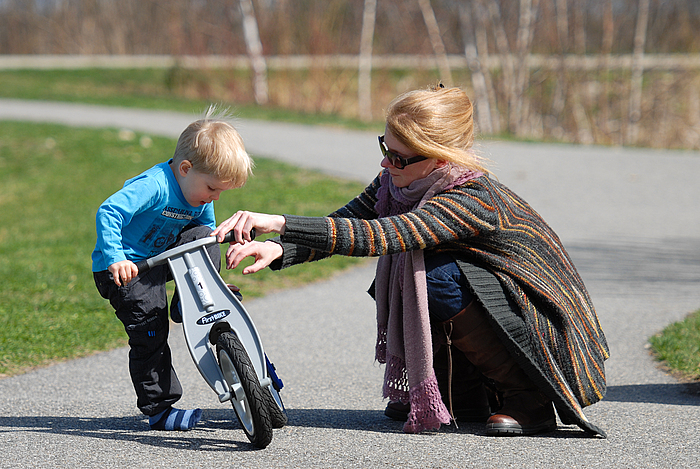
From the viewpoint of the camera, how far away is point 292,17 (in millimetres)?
18922

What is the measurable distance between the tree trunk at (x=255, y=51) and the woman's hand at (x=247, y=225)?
16.1m

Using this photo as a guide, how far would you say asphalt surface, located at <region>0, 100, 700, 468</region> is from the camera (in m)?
2.69

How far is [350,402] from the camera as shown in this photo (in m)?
3.39

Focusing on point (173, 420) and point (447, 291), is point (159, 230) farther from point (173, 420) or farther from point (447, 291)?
point (447, 291)

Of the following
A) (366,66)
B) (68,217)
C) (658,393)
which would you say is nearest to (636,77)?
(366,66)

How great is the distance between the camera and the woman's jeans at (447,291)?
2.79 m

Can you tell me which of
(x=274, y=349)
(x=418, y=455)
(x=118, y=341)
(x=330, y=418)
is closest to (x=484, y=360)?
(x=418, y=455)

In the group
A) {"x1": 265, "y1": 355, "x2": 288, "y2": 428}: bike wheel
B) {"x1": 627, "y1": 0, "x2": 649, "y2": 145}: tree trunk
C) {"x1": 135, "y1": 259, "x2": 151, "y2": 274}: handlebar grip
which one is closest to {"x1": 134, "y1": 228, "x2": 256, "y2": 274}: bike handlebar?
{"x1": 135, "y1": 259, "x2": 151, "y2": 274}: handlebar grip

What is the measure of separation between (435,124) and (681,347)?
2153mm

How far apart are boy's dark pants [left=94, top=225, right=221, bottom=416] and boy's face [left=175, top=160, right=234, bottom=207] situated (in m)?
0.19

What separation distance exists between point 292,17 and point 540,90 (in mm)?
6781

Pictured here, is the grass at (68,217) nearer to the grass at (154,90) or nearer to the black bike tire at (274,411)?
the black bike tire at (274,411)

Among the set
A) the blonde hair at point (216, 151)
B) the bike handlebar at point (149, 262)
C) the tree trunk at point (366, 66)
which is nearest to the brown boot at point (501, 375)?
the bike handlebar at point (149, 262)

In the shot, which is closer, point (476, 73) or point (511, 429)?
point (511, 429)
